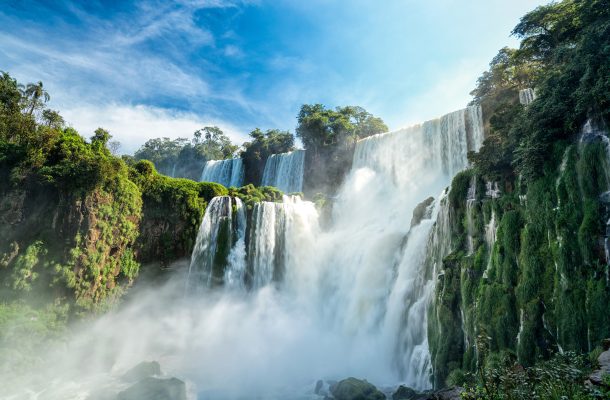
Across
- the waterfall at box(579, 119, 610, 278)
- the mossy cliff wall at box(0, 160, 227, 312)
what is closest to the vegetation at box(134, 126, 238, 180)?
the mossy cliff wall at box(0, 160, 227, 312)

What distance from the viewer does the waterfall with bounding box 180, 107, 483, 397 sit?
645 inches

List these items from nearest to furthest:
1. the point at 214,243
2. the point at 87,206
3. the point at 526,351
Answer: the point at 526,351, the point at 87,206, the point at 214,243

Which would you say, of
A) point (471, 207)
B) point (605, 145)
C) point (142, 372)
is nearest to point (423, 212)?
point (471, 207)

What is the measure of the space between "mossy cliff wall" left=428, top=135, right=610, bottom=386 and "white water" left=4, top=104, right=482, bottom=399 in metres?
1.98

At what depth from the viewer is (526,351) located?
9.46 metres

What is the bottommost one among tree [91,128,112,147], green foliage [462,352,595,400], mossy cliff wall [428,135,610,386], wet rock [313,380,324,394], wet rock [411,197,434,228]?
wet rock [313,380,324,394]

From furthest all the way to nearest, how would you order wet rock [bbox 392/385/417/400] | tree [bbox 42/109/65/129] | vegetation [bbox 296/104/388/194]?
vegetation [bbox 296/104/388/194], tree [bbox 42/109/65/129], wet rock [bbox 392/385/417/400]

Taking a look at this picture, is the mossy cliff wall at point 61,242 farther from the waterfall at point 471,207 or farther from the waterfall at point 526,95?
the waterfall at point 526,95

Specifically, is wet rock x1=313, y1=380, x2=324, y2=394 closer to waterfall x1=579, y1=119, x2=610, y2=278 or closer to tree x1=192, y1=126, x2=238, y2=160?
waterfall x1=579, y1=119, x2=610, y2=278

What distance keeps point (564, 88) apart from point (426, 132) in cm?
2080

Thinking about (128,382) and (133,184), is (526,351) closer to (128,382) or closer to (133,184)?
(128,382)

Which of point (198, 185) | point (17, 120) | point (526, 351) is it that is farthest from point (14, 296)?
point (526, 351)

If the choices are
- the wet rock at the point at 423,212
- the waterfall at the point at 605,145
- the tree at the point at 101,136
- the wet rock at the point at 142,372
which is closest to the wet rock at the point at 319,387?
the wet rock at the point at 142,372

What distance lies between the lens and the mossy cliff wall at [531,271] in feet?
28.0
